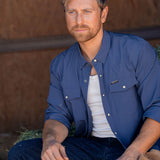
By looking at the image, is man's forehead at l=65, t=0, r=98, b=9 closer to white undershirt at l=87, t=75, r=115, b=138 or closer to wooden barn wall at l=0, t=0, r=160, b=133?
white undershirt at l=87, t=75, r=115, b=138

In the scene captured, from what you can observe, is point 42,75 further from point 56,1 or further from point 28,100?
point 56,1

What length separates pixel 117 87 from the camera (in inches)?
95.7

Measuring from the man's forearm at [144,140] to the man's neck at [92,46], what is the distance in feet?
2.21

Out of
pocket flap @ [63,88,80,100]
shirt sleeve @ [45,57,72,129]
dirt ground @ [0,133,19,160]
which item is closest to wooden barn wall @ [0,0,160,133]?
dirt ground @ [0,133,19,160]

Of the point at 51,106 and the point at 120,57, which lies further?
the point at 51,106

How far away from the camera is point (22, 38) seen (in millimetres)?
4051

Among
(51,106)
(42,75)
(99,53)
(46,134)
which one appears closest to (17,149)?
(46,134)

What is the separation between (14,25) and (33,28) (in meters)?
0.23

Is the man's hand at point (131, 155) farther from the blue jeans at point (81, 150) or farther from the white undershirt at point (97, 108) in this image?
the white undershirt at point (97, 108)

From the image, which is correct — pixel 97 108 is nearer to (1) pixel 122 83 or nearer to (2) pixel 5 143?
(1) pixel 122 83

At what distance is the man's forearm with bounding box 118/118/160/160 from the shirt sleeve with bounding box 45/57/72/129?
617 mm

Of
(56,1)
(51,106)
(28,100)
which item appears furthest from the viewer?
(28,100)

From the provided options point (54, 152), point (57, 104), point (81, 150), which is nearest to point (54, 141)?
point (54, 152)

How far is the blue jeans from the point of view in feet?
7.79
